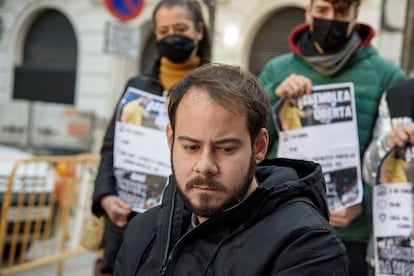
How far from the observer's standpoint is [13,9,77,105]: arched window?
1534 cm

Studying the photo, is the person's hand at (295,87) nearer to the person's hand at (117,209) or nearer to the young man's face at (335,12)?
the young man's face at (335,12)

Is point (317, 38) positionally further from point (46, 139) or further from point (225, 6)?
point (46, 139)

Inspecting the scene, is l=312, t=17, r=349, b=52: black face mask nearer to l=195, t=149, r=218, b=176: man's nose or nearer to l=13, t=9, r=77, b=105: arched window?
l=195, t=149, r=218, b=176: man's nose

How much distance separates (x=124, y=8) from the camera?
23.5ft

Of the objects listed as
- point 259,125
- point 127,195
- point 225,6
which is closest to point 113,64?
point 225,6

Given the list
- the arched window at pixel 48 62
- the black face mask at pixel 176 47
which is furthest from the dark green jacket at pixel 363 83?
the arched window at pixel 48 62

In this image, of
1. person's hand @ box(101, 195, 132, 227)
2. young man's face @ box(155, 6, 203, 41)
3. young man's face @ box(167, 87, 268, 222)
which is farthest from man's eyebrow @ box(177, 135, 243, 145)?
young man's face @ box(155, 6, 203, 41)

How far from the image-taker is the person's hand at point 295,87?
2.54 metres

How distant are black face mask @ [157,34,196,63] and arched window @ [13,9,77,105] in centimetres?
1286

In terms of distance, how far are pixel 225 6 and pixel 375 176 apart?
10251mm

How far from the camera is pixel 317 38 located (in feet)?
8.64

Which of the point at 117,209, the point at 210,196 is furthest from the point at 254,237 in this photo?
the point at 117,209

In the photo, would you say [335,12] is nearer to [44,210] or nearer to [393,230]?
[393,230]

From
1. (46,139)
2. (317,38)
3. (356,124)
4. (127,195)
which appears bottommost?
(46,139)
